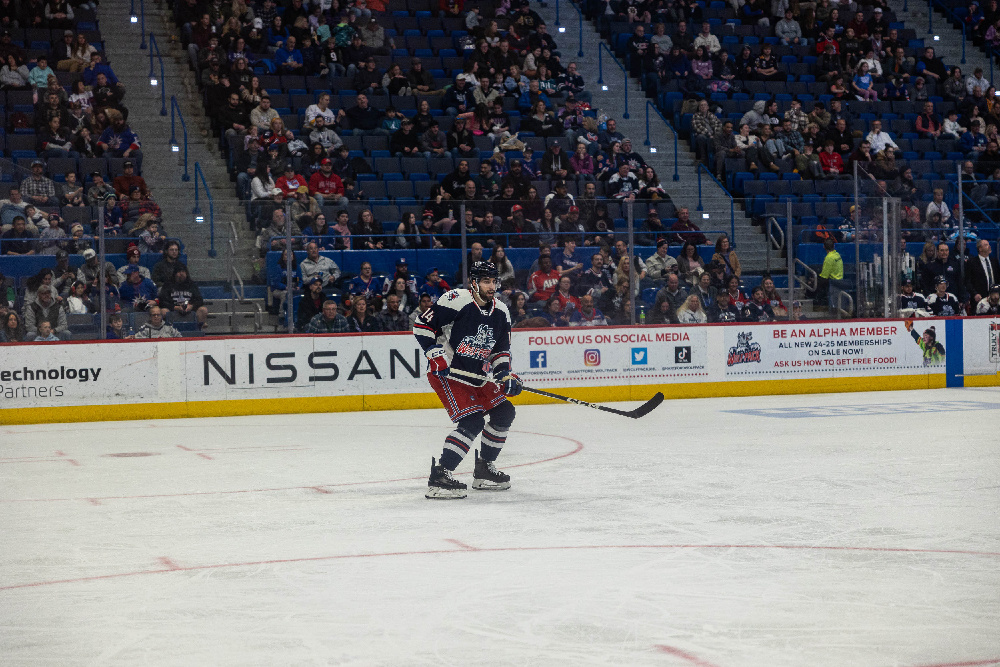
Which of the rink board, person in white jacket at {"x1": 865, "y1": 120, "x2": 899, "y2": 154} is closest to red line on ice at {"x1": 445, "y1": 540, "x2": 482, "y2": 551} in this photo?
the rink board

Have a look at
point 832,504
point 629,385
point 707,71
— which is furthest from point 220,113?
point 832,504

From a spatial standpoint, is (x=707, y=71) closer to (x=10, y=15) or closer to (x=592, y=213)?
(x=592, y=213)

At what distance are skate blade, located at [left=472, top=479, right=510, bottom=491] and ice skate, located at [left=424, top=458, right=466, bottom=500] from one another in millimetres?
290

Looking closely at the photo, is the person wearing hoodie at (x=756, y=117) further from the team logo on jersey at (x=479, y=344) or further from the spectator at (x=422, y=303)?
the team logo on jersey at (x=479, y=344)

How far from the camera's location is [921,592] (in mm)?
4566

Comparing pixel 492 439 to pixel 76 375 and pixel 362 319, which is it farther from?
pixel 76 375

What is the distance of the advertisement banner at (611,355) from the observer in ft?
47.1

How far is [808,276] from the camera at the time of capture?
608 inches

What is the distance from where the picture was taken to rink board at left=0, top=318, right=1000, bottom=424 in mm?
12961

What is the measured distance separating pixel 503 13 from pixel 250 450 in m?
12.6

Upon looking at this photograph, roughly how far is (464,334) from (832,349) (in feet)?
29.8

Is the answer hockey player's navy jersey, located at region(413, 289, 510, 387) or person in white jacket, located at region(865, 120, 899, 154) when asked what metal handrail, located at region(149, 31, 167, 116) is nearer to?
person in white jacket, located at region(865, 120, 899, 154)

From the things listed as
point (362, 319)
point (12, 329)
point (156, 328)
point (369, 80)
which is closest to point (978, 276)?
point (362, 319)

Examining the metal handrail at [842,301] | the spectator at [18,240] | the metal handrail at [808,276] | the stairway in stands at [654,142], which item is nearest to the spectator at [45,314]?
the spectator at [18,240]
